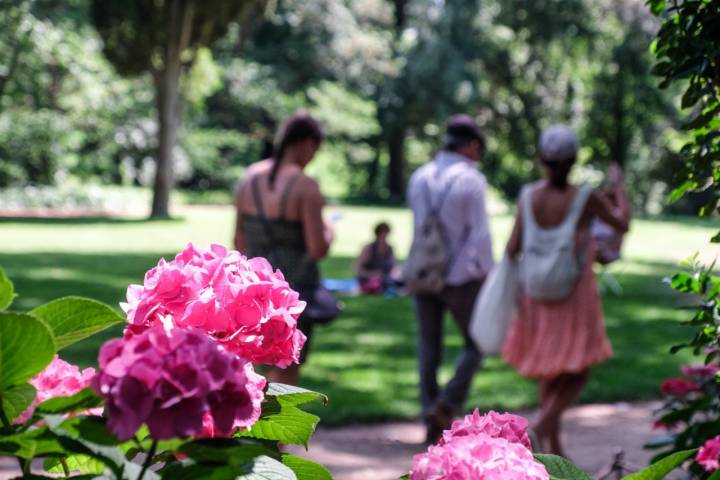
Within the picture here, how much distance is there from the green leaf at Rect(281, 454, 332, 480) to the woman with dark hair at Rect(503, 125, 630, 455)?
428cm

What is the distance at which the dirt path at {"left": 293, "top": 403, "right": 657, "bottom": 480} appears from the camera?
6.22 metres

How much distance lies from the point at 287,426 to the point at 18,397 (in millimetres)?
451

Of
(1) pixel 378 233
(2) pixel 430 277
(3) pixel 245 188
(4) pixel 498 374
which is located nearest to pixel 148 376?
(3) pixel 245 188

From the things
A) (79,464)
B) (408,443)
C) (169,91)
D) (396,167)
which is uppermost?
(79,464)

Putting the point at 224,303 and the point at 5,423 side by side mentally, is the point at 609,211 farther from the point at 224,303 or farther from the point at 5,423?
the point at 5,423

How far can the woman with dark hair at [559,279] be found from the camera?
582 cm

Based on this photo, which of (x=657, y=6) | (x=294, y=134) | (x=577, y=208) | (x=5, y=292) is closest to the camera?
(x=5, y=292)

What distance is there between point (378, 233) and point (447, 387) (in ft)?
28.0

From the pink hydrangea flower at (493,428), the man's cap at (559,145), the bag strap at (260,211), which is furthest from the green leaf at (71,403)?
the man's cap at (559,145)

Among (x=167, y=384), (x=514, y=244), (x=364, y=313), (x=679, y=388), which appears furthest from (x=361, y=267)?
(x=167, y=384)

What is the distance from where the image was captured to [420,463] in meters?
1.42

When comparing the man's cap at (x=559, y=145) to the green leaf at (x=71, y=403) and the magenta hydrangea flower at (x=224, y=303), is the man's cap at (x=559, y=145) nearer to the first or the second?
the magenta hydrangea flower at (x=224, y=303)

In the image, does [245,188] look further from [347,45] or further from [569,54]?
[347,45]

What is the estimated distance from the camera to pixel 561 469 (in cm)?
162
